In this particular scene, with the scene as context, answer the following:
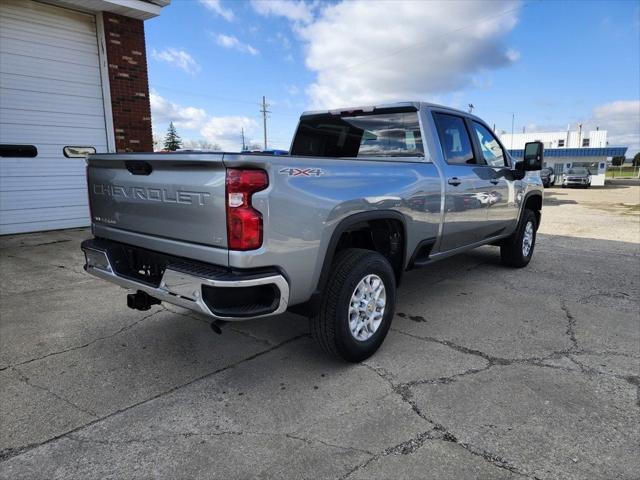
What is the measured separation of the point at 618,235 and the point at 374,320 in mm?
8749

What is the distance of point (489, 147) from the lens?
5230mm

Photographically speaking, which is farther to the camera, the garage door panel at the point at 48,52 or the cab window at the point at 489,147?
the garage door panel at the point at 48,52

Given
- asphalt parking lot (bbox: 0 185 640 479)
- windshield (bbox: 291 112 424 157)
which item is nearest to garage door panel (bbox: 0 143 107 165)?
asphalt parking lot (bbox: 0 185 640 479)

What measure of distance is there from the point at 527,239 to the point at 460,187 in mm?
2622

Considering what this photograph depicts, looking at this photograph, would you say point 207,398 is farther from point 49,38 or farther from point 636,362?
point 49,38

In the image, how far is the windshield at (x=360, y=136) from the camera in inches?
162

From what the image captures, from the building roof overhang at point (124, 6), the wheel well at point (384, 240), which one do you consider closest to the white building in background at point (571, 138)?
the building roof overhang at point (124, 6)

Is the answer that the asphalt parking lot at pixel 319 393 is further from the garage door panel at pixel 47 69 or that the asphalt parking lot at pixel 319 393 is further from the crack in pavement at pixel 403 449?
the garage door panel at pixel 47 69

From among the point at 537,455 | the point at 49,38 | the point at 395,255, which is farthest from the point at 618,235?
the point at 49,38

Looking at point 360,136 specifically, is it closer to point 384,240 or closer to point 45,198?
point 384,240

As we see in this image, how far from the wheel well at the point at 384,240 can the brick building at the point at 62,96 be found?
756 centimetres

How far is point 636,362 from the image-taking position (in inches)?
134

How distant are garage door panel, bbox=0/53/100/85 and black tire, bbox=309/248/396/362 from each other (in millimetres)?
8061

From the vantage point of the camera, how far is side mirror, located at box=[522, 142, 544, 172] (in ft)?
17.3
